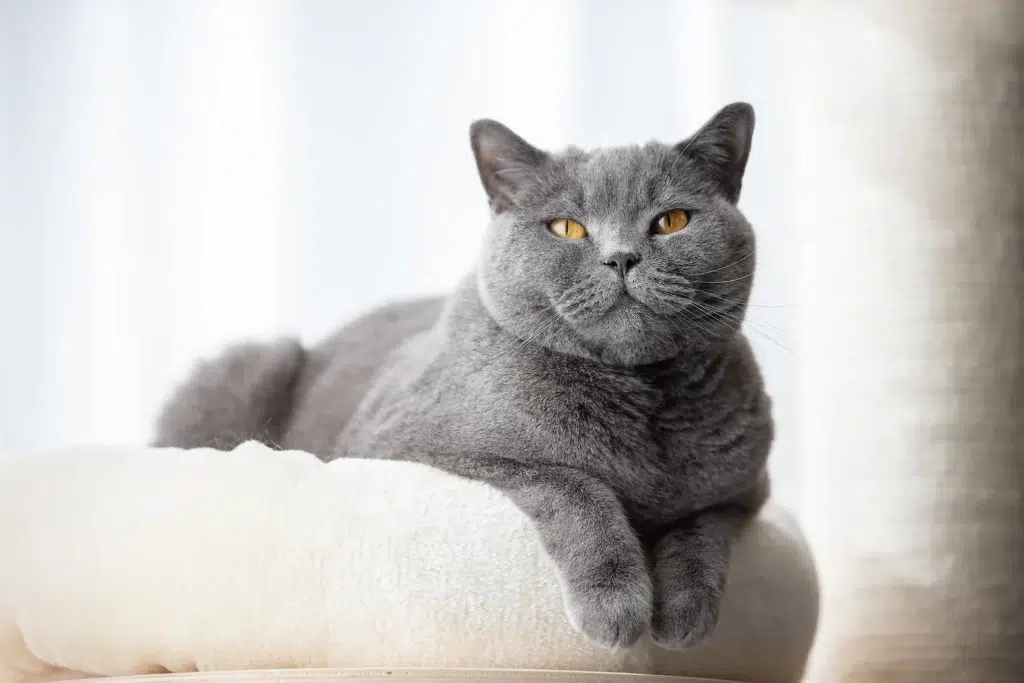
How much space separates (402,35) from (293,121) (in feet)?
0.86

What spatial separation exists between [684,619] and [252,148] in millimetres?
1214

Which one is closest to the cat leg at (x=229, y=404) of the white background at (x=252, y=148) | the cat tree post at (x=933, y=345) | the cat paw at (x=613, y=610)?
the white background at (x=252, y=148)

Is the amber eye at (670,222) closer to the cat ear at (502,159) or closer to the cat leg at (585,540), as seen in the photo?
the cat ear at (502,159)

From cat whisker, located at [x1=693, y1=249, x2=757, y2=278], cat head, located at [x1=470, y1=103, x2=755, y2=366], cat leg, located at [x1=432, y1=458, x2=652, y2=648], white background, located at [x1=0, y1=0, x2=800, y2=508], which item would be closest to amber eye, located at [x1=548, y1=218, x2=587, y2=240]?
cat head, located at [x1=470, y1=103, x2=755, y2=366]

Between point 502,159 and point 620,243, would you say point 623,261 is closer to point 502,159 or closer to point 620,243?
point 620,243

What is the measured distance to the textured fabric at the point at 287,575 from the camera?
877 millimetres

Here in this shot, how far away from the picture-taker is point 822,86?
1481mm

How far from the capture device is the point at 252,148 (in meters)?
1.71

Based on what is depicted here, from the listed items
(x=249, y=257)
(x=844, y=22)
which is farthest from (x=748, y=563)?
(x=249, y=257)

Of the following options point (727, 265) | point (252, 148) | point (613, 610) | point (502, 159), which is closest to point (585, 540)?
point (613, 610)

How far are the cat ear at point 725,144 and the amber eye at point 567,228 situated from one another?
0.14m

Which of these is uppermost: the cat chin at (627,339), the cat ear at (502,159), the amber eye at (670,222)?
the cat ear at (502,159)

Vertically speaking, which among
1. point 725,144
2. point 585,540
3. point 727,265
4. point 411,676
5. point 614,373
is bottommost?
point 411,676

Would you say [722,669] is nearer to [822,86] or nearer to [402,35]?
[822,86]
